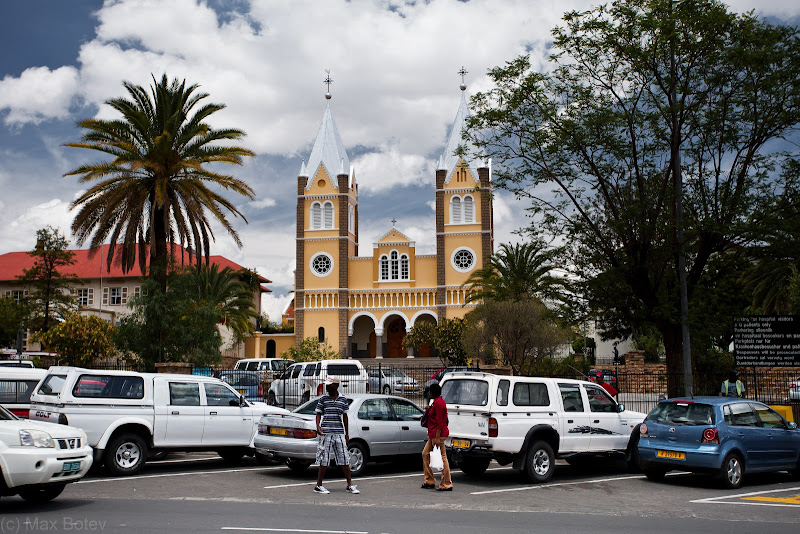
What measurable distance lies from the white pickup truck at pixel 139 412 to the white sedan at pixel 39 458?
247 centimetres

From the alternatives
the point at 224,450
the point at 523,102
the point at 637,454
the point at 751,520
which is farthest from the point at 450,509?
the point at 523,102

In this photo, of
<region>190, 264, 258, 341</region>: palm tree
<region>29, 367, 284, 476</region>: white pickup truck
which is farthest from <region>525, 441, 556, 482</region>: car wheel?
<region>190, 264, 258, 341</region>: palm tree

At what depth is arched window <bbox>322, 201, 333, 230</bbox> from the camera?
7331 centimetres

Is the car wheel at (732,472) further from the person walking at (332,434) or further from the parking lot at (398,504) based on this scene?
the person walking at (332,434)

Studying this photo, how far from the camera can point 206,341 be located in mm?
25391

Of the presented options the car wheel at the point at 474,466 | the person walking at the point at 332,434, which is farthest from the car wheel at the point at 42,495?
the car wheel at the point at 474,466

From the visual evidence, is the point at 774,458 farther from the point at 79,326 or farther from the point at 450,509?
the point at 79,326

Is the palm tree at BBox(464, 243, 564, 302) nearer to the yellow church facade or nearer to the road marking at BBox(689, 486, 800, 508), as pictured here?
the yellow church facade

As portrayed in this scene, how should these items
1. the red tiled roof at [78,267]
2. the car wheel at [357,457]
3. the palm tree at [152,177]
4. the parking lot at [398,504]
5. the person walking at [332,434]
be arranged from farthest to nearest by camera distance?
the red tiled roof at [78,267] → the palm tree at [152,177] → the car wheel at [357,457] → the person walking at [332,434] → the parking lot at [398,504]

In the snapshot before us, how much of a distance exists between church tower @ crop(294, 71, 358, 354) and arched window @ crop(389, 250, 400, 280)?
4340 millimetres

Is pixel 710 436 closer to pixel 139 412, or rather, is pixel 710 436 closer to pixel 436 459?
pixel 436 459

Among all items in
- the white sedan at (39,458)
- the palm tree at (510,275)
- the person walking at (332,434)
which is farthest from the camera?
the palm tree at (510,275)

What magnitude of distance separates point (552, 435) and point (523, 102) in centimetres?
1013

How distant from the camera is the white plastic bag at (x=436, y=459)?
11234 millimetres
